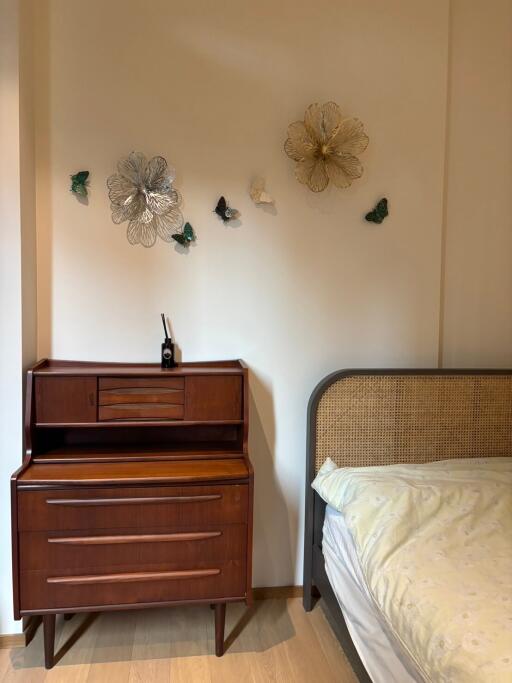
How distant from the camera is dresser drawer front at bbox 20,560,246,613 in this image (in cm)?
183

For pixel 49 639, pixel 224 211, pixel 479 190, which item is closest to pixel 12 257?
pixel 224 211

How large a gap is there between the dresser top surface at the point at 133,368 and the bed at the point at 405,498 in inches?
16.5

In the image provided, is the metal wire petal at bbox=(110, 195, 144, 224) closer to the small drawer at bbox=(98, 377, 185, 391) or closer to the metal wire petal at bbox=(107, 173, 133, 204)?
the metal wire petal at bbox=(107, 173, 133, 204)

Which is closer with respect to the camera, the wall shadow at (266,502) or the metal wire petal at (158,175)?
the metal wire petal at (158,175)

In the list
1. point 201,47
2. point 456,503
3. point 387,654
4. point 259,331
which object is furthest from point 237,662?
point 201,47

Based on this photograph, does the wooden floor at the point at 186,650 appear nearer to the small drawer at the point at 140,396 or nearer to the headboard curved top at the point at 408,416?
the headboard curved top at the point at 408,416

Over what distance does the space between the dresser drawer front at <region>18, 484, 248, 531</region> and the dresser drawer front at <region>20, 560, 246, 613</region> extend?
17 cm

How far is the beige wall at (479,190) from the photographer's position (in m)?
2.40

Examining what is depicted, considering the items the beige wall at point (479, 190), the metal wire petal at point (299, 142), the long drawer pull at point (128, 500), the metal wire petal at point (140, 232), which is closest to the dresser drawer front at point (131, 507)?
the long drawer pull at point (128, 500)

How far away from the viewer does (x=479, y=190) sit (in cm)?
245

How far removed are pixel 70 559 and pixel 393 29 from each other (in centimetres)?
254

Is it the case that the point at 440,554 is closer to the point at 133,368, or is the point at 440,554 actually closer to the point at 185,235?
the point at 133,368

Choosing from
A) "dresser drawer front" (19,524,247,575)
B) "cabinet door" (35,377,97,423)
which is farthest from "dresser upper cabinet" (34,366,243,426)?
"dresser drawer front" (19,524,247,575)

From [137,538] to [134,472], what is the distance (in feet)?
0.76
